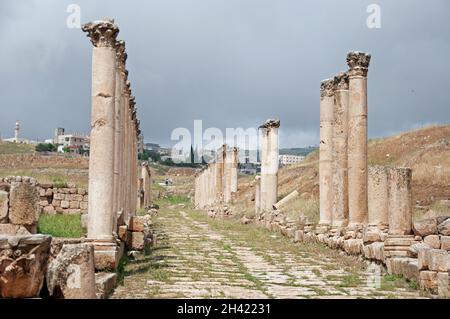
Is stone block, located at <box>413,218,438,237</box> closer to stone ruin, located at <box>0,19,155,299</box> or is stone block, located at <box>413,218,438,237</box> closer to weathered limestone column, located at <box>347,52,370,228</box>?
weathered limestone column, located at <box>347,52,370,228</box>

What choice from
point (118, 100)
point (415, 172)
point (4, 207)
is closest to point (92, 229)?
point (4, 207)

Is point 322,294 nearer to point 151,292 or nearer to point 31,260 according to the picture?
point 151,292

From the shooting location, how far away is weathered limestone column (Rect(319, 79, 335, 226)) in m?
19.2

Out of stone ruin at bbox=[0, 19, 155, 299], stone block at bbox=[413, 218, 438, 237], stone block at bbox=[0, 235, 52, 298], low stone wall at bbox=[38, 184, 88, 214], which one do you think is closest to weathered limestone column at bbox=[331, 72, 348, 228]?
stone block at bbox=[413, 218, 438, 237]

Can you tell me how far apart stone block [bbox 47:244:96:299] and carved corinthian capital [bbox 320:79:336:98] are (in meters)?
13.0

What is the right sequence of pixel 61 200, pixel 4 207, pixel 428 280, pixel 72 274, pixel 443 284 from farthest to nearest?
pixel 61 200, pixel 4 207, pixel 428 280, pixel 443 284, pixel 72 274

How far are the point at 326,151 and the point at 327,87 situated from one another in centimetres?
200

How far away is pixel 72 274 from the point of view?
24.2 ft

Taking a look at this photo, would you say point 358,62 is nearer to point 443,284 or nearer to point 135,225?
point 135,225

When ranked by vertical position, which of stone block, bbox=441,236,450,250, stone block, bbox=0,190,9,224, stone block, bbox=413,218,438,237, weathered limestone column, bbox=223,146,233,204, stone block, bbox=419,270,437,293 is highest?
weathered limestone column, bbox=223,146,233,204

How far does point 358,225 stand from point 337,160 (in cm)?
282

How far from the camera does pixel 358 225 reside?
16.2 metres
